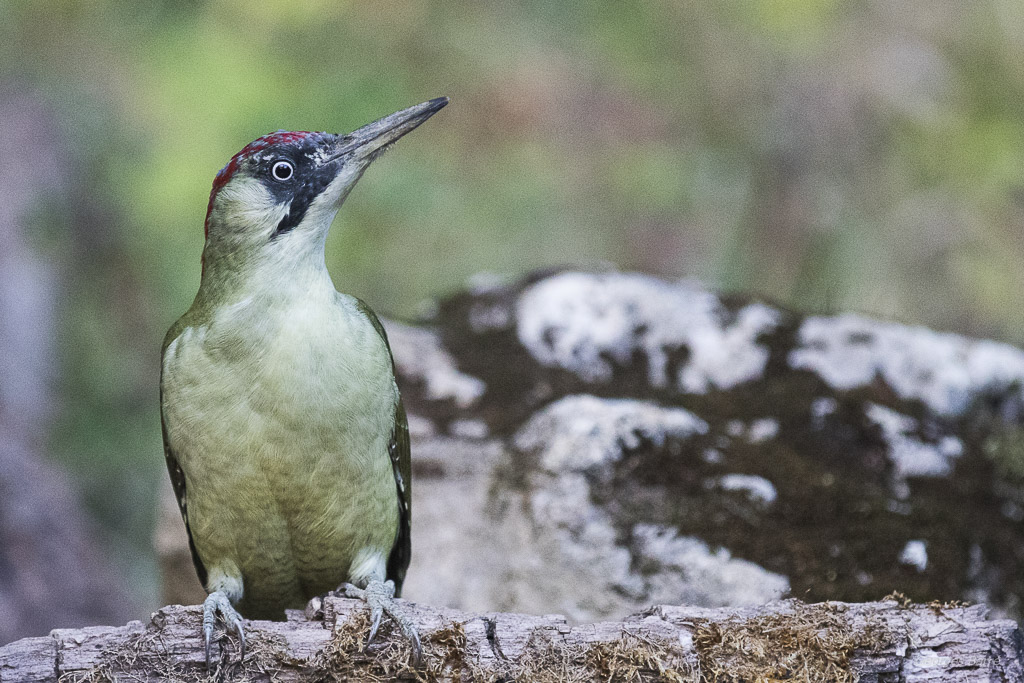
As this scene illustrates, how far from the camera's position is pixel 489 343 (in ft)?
19.8

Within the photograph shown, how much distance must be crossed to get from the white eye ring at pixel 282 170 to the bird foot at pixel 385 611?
156 cm

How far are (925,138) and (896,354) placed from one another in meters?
6.13

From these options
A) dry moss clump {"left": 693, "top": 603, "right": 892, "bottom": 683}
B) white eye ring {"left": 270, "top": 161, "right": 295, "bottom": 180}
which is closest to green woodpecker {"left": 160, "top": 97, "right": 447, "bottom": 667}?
white eye ring {"left": 270, "top": 161, "right": 295, "bottom": 180}

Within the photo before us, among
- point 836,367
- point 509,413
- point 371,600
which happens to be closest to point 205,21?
point 509,413

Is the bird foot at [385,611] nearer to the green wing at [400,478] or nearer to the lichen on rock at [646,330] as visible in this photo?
the green wing at [400,478]

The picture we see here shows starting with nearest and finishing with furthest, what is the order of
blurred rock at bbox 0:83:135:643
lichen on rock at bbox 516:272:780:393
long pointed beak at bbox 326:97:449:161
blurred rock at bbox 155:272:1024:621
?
long pointed beak at bbox 326:97:449:161
blurred rock at bbox 155:272:1024:621
lichen on rock at bbox 516:272:780:393
blurred rock at bbox 0:83:135:643

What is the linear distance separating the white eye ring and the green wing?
57 centimetres

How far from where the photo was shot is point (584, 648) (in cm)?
337

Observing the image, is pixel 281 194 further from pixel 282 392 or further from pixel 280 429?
pixel 280 429

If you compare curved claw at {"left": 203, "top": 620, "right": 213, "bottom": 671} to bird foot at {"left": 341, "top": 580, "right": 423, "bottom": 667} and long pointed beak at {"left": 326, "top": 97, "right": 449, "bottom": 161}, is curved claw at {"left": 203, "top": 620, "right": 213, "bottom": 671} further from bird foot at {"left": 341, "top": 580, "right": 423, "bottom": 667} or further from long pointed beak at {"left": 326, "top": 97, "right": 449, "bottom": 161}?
long pointed beak at {"left": 326, "top": 97, "right": 449, "bottom": 161}

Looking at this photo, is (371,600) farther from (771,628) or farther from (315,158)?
(315,158)

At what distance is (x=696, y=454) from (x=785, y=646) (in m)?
1.51

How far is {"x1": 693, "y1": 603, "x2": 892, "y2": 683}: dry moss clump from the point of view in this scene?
332 cm

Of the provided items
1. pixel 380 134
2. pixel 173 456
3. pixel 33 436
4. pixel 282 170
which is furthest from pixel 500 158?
pixel 173 456
